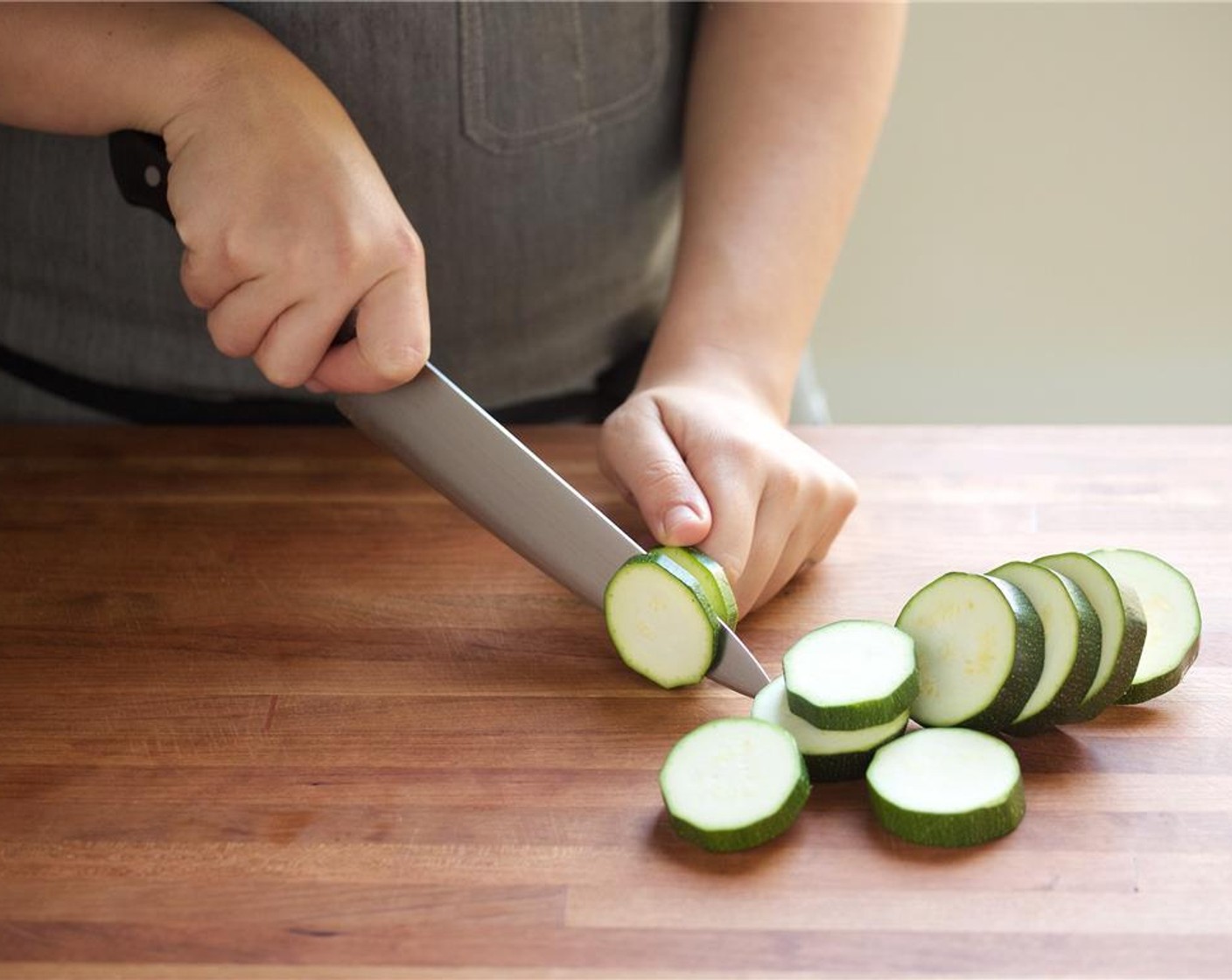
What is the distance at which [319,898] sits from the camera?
3.45 ft

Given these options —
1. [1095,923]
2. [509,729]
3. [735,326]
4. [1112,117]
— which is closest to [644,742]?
[509,729]

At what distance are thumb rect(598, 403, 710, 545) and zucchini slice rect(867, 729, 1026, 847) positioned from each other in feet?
0.99

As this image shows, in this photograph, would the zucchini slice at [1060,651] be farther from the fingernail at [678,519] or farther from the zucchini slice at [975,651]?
the fingernail at [678,519]

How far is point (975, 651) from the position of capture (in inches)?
46.9

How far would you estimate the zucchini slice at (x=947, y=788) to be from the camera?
1082 mm

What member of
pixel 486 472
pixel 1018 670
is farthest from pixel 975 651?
pixel 486 472

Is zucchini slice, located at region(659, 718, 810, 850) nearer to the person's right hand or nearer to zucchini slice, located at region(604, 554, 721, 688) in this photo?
zucchini slice, located at region(604, 554, 721, 688)

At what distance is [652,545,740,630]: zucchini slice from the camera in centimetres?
130

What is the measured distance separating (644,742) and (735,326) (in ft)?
Result: 1.88

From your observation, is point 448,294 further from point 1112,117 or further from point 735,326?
point 1112,117

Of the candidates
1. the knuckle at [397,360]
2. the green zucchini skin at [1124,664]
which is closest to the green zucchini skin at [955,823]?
the green zucchini skin at [1124,664]

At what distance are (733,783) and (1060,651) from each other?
29 centimetres

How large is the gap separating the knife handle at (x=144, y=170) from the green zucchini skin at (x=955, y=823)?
672 mm

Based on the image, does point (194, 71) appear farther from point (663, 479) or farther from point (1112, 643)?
point (1112, 643)
